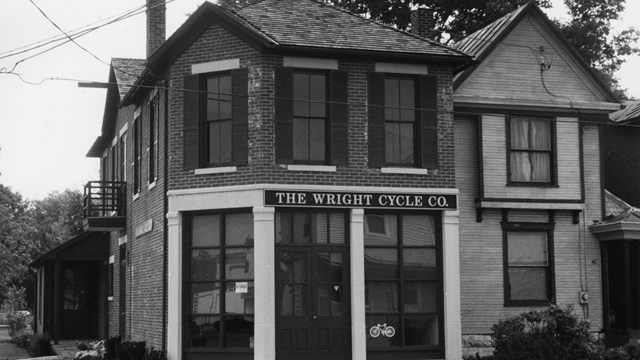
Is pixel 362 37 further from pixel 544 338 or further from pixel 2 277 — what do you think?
pixel 2 277

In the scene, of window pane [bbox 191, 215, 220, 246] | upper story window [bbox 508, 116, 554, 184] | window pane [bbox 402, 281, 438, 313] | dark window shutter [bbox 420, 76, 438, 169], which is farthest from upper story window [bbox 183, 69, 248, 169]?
upper story window [bbox 508, 116, 554, 184]

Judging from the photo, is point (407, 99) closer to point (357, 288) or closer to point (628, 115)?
point (357, 288)

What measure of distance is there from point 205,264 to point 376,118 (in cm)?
508

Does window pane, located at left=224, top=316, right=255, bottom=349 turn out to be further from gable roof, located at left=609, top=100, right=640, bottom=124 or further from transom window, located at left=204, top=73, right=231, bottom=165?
gable roof, located at left=609, top=100, right=640, bottom=124

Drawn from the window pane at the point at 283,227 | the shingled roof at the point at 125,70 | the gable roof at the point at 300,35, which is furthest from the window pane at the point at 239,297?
the shingled roof at the point at 125,70

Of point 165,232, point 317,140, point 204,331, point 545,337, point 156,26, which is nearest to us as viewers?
point 545,337

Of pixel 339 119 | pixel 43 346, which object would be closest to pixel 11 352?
pixel 43 346

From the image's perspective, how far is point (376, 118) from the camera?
72.4ft

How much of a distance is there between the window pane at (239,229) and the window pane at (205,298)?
1.03 metres

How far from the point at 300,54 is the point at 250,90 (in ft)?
4.54

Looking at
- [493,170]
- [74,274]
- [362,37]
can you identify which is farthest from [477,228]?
[74,274]

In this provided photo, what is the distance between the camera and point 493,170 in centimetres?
2442

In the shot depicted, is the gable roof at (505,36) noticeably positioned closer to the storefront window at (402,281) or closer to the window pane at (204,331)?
the storefront window at (402,281)

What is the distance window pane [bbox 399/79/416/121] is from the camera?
22469 mm
